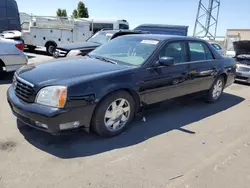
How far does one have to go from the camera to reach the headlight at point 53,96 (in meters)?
2.87

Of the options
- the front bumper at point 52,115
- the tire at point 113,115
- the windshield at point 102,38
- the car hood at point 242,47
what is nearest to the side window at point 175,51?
the tire at point 113,115

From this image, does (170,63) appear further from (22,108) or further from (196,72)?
(22,108)

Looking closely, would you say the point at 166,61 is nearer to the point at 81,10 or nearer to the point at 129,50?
the point at 129,50

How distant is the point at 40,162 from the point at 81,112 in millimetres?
765

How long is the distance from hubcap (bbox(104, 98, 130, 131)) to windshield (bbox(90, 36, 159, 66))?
704 mm

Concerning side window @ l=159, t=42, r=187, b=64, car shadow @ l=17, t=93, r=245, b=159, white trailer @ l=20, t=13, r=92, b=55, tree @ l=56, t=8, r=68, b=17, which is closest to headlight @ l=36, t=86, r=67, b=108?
car shadow @ l=17, t=93, r=245, b=159

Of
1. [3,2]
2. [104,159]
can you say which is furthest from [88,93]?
[3,2]

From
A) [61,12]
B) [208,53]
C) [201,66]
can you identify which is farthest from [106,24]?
[61,12]

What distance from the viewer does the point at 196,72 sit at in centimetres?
469

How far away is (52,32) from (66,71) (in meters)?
10.8

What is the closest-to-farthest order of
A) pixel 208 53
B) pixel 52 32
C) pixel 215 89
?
pixel 208 53 < pixel 215 89 < pixel 52 32

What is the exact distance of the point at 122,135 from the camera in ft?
11.8

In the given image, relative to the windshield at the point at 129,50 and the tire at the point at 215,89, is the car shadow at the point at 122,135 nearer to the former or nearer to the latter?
the tire at the point at 215,89

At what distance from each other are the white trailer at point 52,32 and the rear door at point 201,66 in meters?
9.82
